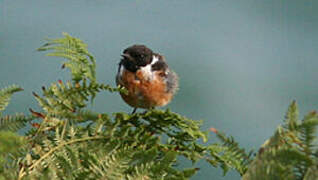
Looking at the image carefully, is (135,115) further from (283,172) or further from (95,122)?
(283,172)

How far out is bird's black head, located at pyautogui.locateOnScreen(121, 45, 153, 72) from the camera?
3.75 ft

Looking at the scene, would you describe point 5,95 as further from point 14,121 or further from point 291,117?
point 291,117

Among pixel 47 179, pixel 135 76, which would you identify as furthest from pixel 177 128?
pixel 135 76

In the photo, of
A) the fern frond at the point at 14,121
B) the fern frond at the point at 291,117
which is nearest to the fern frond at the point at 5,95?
the fern frond at the point at 14,121

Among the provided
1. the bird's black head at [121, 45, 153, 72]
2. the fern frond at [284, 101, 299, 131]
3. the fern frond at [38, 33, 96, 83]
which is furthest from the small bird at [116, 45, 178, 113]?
the fern frond at [284, 101, 299, 131]

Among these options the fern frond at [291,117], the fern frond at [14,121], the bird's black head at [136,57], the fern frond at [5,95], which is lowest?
the fern frond at [14,121]

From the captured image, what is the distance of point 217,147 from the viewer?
1.17 ft

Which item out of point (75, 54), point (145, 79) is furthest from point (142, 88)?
point (75, 54)

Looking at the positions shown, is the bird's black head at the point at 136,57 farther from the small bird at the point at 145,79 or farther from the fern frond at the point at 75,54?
the fern frond at the point at 75,54

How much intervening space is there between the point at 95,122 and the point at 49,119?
3 centimetres

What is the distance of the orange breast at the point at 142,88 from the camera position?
1.08 m

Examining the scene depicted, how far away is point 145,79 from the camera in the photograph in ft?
3.66

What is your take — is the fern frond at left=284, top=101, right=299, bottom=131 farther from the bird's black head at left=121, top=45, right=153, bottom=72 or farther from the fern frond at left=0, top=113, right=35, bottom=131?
the bird's black head at left=121, top=45, right=153, bottom=72

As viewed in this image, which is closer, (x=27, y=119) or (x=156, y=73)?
(x=27, y=119)
